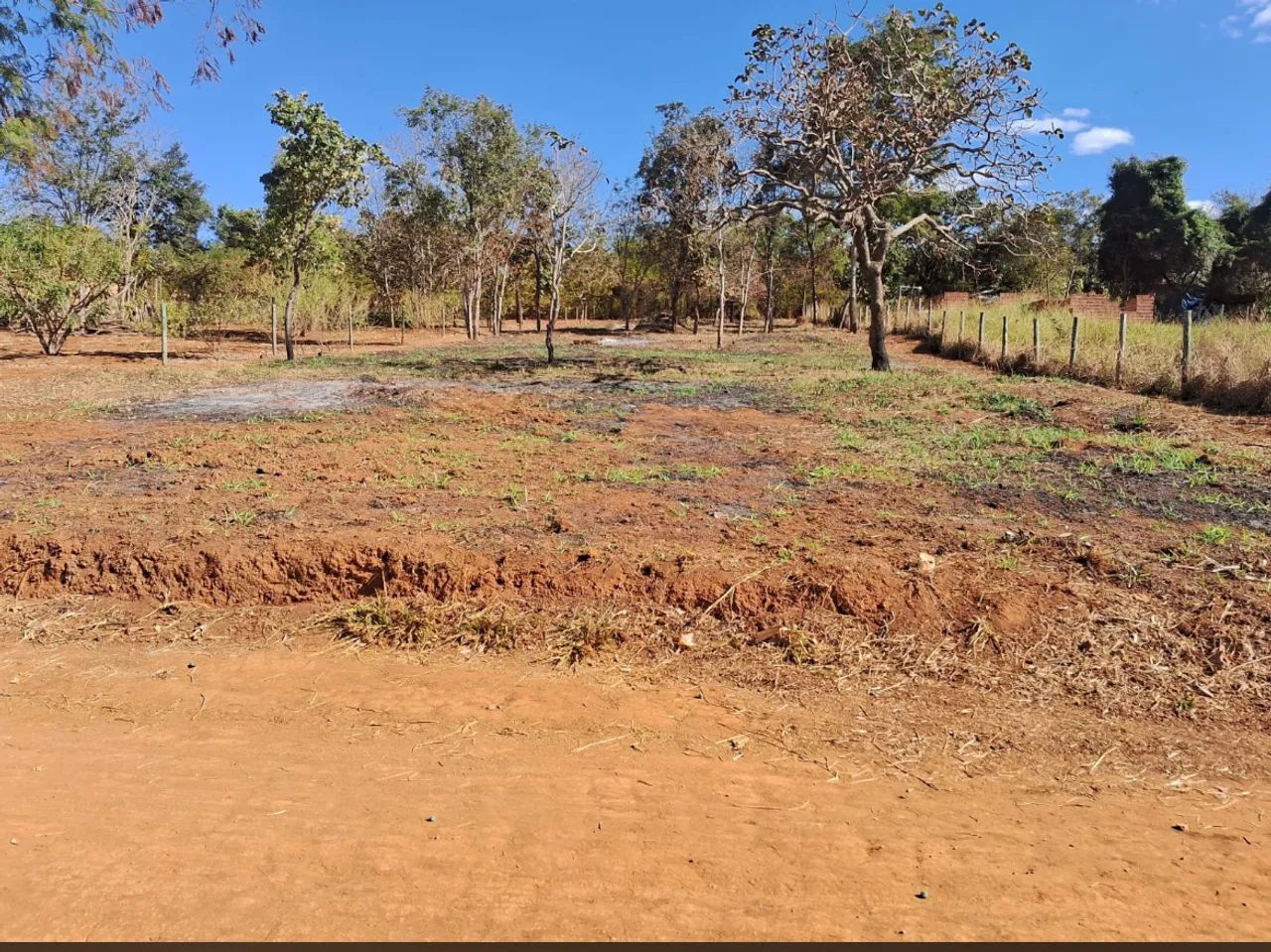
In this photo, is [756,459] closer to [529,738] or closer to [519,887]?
[529,738]

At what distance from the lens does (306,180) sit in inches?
785

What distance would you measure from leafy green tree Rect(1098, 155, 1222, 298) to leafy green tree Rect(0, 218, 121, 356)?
36.7m

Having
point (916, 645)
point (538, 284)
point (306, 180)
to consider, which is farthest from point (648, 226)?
point (916, 645)

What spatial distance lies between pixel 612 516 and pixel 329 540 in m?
2.02

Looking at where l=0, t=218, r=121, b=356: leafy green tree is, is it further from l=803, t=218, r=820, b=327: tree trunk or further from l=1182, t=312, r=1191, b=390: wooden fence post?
l=803, t=218, r=820, b=327: tree trunk

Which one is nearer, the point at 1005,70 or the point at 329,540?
the point at 329,540

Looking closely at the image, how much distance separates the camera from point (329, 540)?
211 inches

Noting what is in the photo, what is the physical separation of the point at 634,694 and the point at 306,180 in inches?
785

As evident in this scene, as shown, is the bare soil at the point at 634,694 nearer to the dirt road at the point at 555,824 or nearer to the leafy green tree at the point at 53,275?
the dirt road at the point at 555,824

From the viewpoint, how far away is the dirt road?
7.82 ft

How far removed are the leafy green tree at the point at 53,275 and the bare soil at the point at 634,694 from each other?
13343 mm

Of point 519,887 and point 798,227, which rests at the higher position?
point 798,227

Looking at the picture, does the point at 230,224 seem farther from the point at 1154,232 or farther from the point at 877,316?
the point at 1154,232

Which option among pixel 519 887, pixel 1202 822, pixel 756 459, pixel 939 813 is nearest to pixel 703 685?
pixel 939 813
